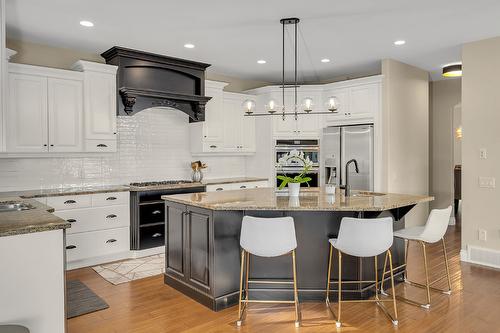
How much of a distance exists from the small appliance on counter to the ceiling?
6.09 ft

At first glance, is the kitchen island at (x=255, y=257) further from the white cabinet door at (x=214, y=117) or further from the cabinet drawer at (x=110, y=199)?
the white cabinet door at (x=214, y=117)

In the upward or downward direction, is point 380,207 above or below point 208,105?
below

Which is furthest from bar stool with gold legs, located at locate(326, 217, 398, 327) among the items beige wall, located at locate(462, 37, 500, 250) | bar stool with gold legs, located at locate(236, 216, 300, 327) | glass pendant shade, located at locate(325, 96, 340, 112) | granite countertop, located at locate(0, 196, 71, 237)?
beige wall, located at locate(462, 37, 500, 250)

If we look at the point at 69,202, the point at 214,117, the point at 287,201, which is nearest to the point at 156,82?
the point at 214,117

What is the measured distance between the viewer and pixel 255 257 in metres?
3.58

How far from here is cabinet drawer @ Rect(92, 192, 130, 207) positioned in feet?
15.5

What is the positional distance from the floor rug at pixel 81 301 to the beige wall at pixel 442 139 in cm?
614

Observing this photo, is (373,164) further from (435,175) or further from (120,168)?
(120,168)

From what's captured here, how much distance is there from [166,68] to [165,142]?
3.76 feet

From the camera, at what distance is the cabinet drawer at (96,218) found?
4555mm

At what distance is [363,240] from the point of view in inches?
120

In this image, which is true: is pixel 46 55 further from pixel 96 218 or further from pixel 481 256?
pixel 481 256

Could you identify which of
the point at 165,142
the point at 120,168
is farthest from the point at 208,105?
the point at 120,168

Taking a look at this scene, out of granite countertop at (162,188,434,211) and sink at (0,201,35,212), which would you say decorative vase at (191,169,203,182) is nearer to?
granite countertop at (162,188,434,211)
